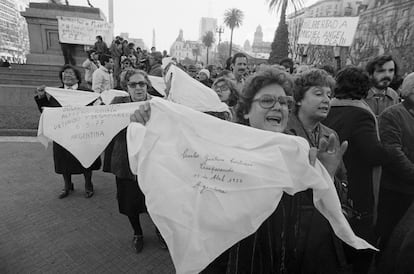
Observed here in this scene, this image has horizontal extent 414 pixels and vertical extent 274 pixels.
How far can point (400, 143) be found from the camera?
2373 mm

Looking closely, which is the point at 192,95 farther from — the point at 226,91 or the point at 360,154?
the point at 360,154

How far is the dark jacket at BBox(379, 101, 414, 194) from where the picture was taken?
2281 mm

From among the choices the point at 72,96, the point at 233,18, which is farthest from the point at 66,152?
the point at 233,18

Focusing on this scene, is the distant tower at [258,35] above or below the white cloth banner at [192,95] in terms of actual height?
above

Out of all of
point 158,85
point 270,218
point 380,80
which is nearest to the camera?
point 270,218

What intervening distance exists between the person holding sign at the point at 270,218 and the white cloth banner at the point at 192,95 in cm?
88

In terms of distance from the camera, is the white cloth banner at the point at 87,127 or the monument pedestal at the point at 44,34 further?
the monument pedestal at the point at 44,34

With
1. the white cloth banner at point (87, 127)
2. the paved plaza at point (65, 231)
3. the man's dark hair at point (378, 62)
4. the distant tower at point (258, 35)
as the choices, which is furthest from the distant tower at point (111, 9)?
the distant tower at point (258, 35)

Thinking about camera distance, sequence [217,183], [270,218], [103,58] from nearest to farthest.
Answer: [217,183], [270,218], [103,58]

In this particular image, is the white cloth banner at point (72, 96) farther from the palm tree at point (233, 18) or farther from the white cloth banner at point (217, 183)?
the palm tree at point (233, 18)

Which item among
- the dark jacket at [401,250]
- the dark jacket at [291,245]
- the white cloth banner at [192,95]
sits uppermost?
the white cloth banner at [192,95]

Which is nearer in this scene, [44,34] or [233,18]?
[44,34]

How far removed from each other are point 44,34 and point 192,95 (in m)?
13.2

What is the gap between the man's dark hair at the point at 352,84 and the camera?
7.81ft
